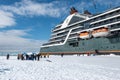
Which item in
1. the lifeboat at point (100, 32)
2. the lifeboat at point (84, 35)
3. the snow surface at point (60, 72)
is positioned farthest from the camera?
the lifeboat at point (84, 35)

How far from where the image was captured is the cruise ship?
1494 inches

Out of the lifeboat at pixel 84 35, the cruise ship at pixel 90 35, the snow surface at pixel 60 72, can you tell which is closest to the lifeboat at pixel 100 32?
the cruise ship at pixel 90 35

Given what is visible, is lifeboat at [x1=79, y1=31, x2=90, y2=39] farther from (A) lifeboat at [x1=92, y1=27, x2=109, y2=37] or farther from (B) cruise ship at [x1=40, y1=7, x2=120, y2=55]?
(A) lifeboat at [x1=92, y1=27, x2=109, y2=37]

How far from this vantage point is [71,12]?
6481cm

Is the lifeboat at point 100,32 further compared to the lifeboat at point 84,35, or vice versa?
the lifeboat at point 84,35

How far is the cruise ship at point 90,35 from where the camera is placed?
124 ft

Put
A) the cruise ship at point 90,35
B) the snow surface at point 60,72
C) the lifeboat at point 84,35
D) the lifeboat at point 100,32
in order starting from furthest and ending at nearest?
the lifeboat at point 84,35 < the lifeboat at point 100,32 < the cruise ship at point 90,35 < the snow surface at point 60,72

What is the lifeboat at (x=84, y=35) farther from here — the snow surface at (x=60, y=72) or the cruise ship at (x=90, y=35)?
the snow surface at (x=60, y=72)

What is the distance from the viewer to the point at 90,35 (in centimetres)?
4381

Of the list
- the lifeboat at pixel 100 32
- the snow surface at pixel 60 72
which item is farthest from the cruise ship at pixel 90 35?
the snow surface at pixel 60 72

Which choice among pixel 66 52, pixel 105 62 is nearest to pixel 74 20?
pixel 66 52

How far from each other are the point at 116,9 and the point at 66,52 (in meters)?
19.3

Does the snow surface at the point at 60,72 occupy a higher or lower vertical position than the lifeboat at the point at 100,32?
lower

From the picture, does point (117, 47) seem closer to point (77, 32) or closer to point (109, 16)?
point (109, 16)
